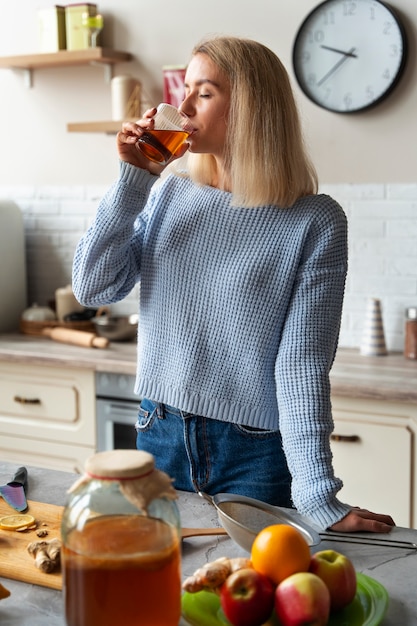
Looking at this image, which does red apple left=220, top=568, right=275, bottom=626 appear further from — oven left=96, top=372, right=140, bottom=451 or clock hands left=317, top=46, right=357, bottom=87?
clock hands left=317, top=46, right=357, bottom=87

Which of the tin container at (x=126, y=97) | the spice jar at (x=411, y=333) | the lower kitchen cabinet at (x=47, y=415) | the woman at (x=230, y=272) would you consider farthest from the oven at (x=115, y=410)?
the woman at (x=230, y=272)

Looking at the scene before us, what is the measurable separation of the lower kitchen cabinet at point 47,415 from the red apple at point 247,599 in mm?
2109

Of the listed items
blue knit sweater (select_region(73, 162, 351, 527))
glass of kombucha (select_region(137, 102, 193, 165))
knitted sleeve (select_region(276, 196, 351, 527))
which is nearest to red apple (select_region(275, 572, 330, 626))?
knitted sleeve (select_region(276, 196, 351, 527))

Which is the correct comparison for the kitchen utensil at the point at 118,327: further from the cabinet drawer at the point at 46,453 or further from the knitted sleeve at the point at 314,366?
the knitted sleeve at the point at 314,366

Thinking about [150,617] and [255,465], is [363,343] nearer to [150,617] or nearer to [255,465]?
[255,465]

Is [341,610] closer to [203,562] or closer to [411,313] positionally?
[203,562]

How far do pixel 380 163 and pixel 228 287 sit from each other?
5.25 feet

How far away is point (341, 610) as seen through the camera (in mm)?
1070

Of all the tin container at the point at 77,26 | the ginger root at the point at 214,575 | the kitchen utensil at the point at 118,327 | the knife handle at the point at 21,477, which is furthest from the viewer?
the tin container at the point at 77,26

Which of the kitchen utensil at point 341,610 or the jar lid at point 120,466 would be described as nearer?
the jar lid at point 120,466

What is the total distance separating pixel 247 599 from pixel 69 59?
291 cm

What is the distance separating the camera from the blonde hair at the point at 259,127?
1708 mm

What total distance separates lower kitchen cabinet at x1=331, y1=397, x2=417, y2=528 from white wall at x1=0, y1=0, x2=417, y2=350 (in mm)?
599

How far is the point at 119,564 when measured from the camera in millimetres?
934
